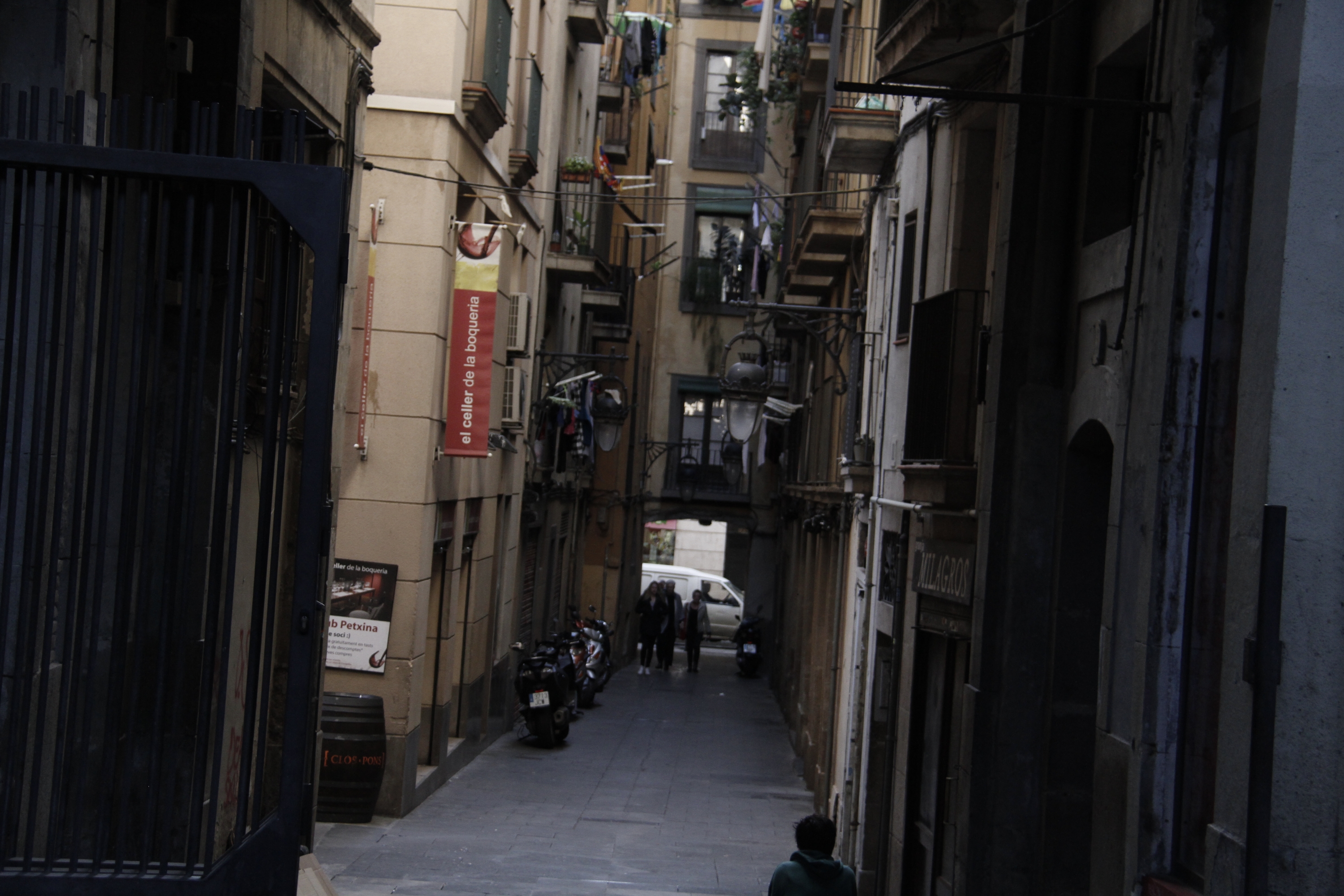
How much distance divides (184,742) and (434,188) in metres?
8.01

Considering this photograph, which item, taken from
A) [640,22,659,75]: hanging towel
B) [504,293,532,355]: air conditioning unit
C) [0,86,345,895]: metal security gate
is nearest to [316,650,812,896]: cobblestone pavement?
Answer: [504,293,532,355]: air conditioning unit

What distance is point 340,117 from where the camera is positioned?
35.8 feet

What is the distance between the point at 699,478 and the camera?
1468 inches

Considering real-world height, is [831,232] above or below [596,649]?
above

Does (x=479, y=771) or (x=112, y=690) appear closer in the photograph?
(x=112, y=690)

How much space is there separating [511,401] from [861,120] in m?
6.77

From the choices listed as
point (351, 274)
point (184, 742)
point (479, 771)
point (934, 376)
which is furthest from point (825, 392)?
point (184, 742)

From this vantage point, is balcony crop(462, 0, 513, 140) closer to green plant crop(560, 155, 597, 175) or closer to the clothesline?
green plant crop(560, 155, 597, 175)

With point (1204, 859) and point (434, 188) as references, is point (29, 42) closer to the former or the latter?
point (1204, 859)

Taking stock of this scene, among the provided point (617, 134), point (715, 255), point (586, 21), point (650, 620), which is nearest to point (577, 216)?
point (586, 21)

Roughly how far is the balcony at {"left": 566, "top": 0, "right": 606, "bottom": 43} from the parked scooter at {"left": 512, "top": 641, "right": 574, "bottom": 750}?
9.80 meters

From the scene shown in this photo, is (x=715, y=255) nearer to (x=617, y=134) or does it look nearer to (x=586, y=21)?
(x=617, y=134)

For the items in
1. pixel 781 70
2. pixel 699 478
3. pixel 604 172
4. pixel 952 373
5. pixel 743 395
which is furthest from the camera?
pixel 699 478

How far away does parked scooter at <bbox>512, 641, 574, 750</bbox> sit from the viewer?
1959 centimetres
